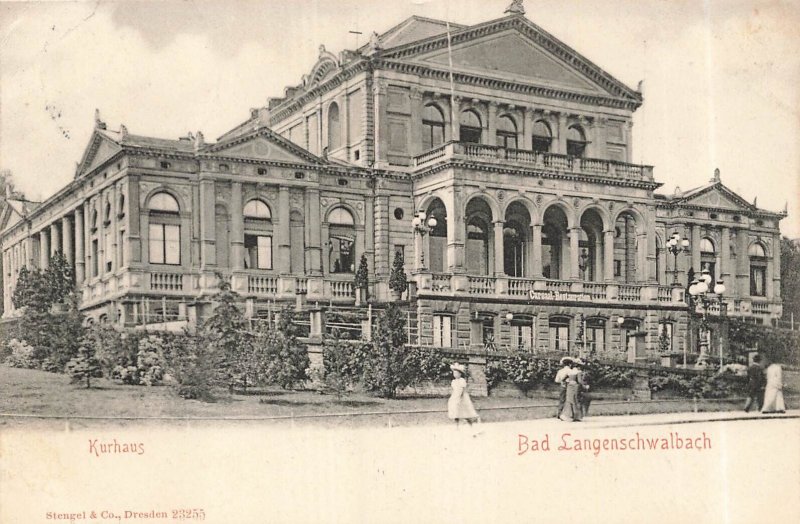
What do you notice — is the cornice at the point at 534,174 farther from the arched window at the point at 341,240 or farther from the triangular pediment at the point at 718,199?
the arched window at the point at 341,240

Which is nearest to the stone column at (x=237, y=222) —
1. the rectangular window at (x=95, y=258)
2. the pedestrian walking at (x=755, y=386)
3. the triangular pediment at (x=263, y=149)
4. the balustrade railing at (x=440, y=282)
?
the triangular pediment at (x=263, y=149)

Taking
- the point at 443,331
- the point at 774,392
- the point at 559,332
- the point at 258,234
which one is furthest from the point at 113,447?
the point at 559,332

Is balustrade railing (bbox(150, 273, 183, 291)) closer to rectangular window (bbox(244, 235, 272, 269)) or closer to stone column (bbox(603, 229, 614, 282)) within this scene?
rectangular window (bbox(244, 235, 272, 269))

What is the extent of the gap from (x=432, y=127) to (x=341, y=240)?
4.75 m

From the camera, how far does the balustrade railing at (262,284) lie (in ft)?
90.0

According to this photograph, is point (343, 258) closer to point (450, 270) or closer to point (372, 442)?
point (450, 270)

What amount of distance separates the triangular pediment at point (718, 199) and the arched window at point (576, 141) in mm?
4418

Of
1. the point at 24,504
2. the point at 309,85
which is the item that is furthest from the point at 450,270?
the point at 24,504

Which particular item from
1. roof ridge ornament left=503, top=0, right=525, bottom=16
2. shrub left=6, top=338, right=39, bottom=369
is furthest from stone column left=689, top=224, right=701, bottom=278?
shrub left=6, top=338, right=39, bottom=369

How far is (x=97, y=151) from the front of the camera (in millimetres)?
24984

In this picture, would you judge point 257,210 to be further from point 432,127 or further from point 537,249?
point 537,249

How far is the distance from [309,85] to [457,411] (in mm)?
11676

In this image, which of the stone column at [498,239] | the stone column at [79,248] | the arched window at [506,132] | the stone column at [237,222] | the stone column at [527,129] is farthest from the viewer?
the stone column at [527,129]

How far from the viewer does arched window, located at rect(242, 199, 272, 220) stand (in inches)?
1133
